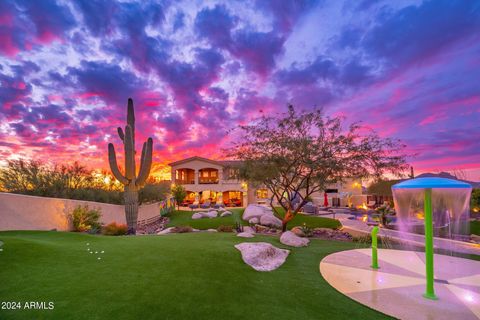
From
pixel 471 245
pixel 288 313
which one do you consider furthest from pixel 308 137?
pixel 288 313

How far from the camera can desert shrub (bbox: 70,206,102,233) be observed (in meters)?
12.7

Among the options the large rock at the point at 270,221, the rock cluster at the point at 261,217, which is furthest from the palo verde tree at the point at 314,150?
the rock cluster at the point at 261,217

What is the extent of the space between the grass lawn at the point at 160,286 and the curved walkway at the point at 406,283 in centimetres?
49

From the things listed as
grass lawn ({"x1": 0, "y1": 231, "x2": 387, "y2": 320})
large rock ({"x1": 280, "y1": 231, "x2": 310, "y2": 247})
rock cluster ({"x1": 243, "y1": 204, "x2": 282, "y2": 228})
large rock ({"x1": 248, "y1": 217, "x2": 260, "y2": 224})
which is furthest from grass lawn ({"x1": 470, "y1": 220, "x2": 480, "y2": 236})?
grass lawn ({"x1": 0, "y1": 231, "x2": 387, "y2": 320})

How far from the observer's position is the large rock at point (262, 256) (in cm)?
626

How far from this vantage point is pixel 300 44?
14.1m

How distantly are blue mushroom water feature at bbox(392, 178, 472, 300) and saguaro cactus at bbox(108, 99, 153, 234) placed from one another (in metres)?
13.9

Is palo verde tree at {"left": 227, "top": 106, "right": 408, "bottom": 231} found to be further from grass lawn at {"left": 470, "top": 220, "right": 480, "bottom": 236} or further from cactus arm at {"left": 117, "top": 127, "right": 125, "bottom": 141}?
cactus arm at {"left": 117, "top": 127, "right": 125, "bottom": 141}

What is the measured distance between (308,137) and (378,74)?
21.5 feet

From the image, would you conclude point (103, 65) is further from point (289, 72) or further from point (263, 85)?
point (289, 72)

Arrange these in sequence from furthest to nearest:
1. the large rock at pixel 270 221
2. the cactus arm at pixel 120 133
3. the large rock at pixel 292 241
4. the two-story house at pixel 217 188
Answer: the two-story house at pixel 217 188 → the large rock at pixel 270 221 → the cactus arm at pixel 120 133 → the large rock at pixel 292 241

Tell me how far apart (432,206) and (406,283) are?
201cm

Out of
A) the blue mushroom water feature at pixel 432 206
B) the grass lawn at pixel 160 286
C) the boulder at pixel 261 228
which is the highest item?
the blue mushroom water feature at pixel 432 206

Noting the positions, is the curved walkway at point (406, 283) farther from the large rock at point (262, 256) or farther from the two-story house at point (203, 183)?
the two-story house at point (203, 183)
